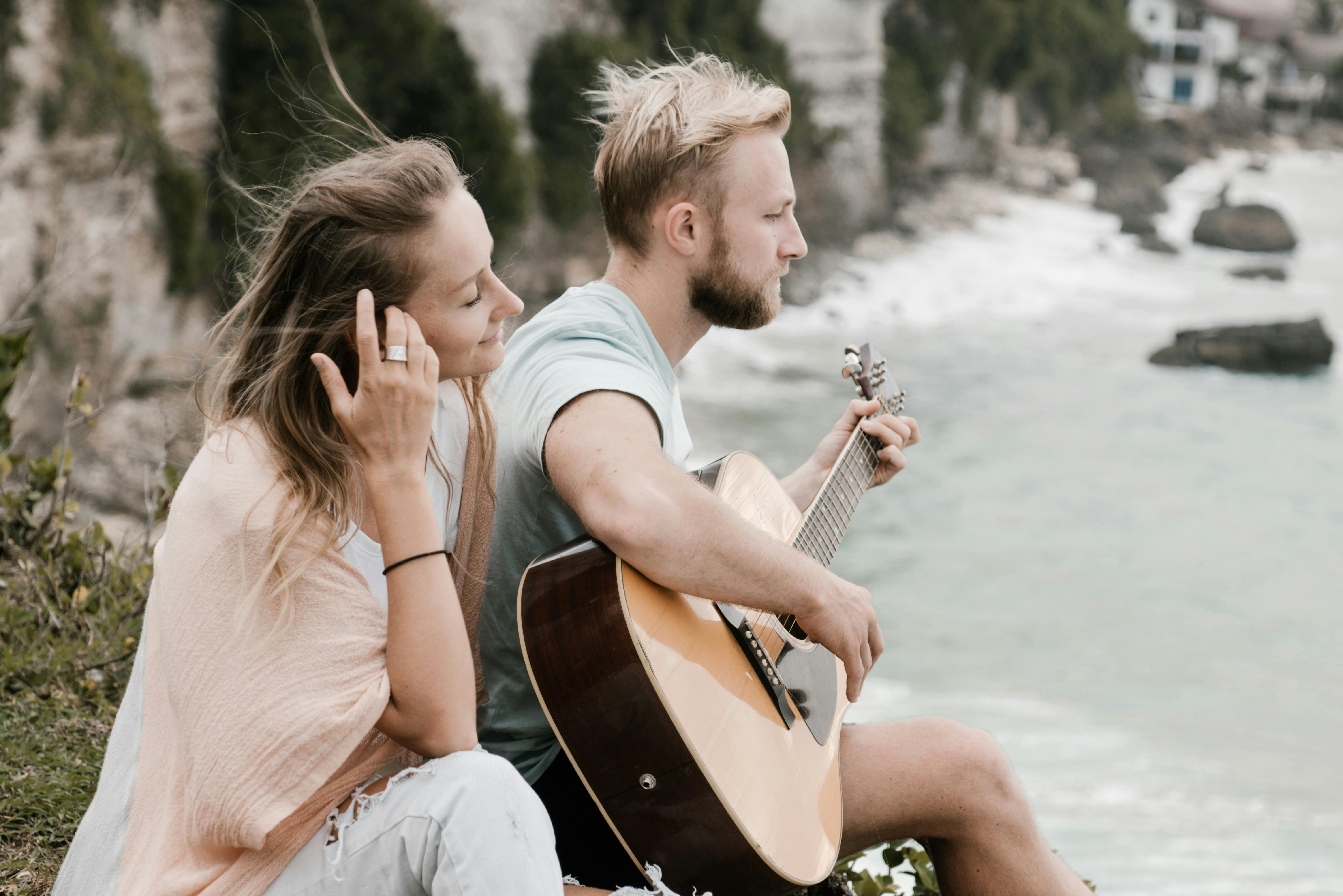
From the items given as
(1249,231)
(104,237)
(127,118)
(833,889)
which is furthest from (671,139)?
(1249,231)

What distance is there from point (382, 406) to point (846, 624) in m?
0.88

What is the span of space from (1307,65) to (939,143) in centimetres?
3330

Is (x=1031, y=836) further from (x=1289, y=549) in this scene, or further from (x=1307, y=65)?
(x=1307, y=65)

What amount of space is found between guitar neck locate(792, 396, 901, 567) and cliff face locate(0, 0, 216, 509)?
7.67m

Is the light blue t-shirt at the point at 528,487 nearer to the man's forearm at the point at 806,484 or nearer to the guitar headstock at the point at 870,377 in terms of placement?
the man's forearm at the point at 806,484

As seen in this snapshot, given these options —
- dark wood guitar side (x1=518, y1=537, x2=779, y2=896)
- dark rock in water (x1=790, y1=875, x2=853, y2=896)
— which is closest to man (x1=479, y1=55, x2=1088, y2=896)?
dark wood guitar side (x1=518, y1=537, x2=779, y2=896)

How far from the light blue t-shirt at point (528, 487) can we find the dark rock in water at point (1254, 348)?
21404 mm

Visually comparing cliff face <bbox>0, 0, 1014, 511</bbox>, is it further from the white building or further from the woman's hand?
the white building

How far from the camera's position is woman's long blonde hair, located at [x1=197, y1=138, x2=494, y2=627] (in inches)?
66.1

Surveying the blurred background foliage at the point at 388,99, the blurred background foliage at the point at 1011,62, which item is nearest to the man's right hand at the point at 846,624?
the blurred background foliage at the point at 388,99

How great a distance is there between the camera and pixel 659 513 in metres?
1.80

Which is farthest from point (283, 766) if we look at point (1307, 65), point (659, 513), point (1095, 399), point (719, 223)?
point (1307, 65)

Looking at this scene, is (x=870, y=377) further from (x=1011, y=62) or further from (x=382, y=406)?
(x=1011, y=62)

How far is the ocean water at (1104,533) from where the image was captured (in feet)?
27.3
